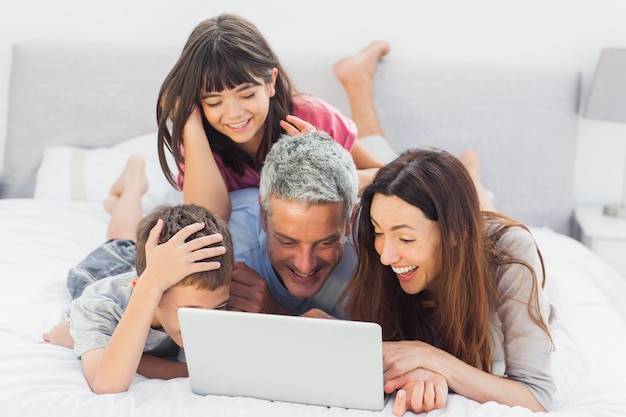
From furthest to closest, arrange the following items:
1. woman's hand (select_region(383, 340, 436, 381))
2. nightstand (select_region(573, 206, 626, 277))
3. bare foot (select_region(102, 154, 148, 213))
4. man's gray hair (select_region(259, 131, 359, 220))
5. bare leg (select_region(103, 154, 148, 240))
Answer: nightstand (select_region(573, 206, 626, 277)) → bare foot (select_region(102, 154, 148, 213)) → bare leg (select_region(103, 154, 148, 240)) → man's gray hair (select_region(259, 131, 359, 220)) → woman's hand (select_region(383, 340, 436, 381))

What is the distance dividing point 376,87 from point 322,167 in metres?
1.30

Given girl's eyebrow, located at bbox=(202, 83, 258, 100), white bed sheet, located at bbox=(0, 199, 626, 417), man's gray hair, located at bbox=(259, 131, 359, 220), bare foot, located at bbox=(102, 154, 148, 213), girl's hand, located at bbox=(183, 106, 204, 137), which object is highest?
girl's eyebrow, located at bbox=(202, 83, 258, 100)

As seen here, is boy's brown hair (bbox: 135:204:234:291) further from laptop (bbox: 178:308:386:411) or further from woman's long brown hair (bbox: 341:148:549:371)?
woman's long brown hair (bbox: 341:148:549:371)

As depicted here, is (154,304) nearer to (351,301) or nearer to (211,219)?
(211,219)

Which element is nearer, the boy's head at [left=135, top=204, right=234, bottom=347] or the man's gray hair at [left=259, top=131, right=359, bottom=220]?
the boy's head at [left=135, top=204, right=234, bottom=347]

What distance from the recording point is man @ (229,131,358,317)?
64.3 inches

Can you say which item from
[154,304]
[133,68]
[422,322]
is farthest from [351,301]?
[133,68]

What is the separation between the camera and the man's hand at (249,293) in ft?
5.72

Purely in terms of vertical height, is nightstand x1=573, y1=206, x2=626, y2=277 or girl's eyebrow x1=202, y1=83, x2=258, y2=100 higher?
girl's eyebrow x1=202, y1=83, x2=258, y2=100

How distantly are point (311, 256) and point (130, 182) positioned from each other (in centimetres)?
96

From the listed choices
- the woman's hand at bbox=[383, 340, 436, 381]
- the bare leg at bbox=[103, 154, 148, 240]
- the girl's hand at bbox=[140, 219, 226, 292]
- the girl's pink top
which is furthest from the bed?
the woman's hand at bbox=[383, 340, 436, 381]

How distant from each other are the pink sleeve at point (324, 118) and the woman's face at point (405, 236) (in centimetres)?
59

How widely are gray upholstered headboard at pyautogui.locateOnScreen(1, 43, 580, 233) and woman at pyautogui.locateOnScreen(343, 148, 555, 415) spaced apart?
1340 mm

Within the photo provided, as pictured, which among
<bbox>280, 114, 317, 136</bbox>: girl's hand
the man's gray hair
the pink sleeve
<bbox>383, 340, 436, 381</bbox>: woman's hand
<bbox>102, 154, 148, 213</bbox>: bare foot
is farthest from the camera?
<bbox>102, 154, 148, 213</bbox>: bare foot
